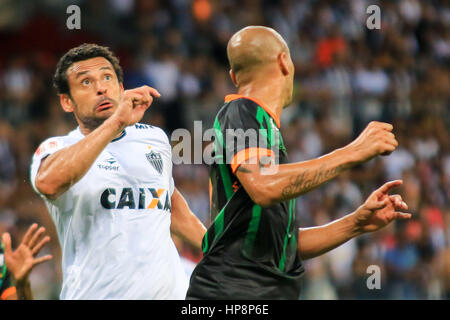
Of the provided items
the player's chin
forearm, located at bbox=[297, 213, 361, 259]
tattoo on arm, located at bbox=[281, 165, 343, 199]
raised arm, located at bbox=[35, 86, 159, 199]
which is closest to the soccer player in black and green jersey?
tattoo on arm, located at bbox=[281, 165, 343, 199]

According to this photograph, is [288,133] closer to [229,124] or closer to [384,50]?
[384,50]

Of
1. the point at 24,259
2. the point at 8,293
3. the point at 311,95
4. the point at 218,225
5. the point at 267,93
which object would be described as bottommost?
the point at 8,293

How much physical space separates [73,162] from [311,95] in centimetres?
842

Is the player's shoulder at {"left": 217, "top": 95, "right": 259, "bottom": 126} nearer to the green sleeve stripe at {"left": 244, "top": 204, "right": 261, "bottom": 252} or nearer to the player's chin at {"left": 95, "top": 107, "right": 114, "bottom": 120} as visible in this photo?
the green sleeve stripe at {"left": 244, "top": 204, "right": 261, "bottom": 252}

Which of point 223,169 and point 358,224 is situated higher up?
point 223,169

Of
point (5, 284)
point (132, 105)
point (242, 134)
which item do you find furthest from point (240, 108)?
point (5, 284)

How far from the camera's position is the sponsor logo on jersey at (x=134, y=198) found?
421 centimetres

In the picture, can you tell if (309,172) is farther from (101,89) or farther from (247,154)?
(101,89)

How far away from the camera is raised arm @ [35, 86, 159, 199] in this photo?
3799 millimetres

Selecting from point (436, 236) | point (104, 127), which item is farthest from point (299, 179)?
point (436, 236)

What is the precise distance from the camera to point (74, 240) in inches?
165

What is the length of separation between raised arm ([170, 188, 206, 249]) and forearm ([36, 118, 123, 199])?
1.01 meters

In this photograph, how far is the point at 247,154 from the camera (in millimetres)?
3373
